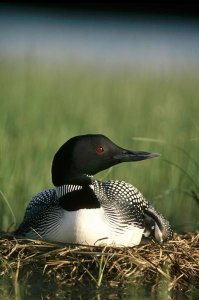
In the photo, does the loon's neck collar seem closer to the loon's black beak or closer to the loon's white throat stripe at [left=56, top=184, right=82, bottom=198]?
the loon's white throat stripe at [left=56, top=184, right=82, bottom=198]

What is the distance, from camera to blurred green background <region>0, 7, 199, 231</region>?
29.1 feet

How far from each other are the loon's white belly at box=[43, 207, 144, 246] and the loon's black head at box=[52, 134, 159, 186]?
239 mm

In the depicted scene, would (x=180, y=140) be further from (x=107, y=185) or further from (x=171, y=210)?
(x=107, y=185)

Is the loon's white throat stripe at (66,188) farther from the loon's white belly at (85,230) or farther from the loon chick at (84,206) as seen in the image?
the loon's white belly at (85,230)

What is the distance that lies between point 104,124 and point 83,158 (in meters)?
4.10

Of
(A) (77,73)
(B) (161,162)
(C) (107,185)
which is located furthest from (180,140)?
(A) (77,73)

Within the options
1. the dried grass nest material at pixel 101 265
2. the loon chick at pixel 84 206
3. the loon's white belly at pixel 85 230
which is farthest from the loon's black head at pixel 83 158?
the dried grass nest material at pixel 101 265

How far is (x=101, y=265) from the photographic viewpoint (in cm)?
662

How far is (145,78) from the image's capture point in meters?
15.0

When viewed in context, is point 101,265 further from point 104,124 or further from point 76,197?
point 104,124

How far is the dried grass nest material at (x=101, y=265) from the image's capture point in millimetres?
6688

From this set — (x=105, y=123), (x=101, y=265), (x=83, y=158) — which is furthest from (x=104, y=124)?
(x=101, y=265)

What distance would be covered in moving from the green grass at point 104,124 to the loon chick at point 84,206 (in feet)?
1.23

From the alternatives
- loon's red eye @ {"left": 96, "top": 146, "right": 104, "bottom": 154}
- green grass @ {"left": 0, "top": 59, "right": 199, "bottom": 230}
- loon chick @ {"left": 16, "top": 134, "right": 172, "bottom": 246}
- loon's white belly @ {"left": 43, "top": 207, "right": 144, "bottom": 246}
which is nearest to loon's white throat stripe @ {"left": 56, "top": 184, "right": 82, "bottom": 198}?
loon chick @ {"left": 16, "top": 134, "right": 172, "bottom": 246}
